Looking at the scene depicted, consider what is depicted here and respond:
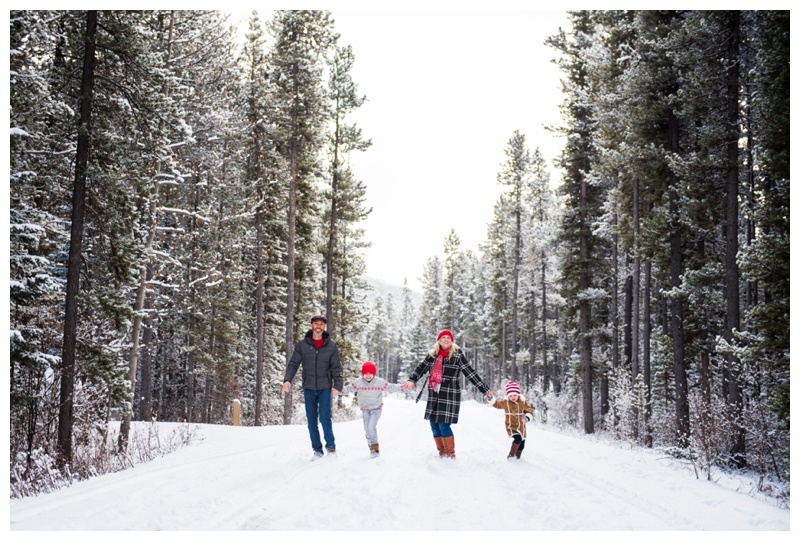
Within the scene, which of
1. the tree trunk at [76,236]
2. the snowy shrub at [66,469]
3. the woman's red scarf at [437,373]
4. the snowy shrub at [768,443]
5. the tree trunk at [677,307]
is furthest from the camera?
Answer: the tree trunk at [677,307]

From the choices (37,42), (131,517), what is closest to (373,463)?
(131,517)

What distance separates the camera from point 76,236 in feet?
28.5

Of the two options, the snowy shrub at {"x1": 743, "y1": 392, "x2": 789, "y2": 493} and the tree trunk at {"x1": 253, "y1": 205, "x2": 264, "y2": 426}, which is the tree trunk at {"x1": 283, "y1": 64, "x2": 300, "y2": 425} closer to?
the tree trunk at {"x1": 253, "y1": 205, "x2": 264, "y2": 426}

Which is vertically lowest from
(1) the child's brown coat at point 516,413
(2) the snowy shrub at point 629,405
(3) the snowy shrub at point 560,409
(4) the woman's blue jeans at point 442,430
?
(3) the snowy shrub at point 560,409

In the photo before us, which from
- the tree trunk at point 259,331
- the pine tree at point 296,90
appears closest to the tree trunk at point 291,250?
the pine tree at point 296,90

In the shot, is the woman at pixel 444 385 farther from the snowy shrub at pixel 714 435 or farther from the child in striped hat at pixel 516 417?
the snowy shrub at pixel 714 435

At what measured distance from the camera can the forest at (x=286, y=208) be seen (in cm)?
795

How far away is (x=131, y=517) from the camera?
15.6 feet

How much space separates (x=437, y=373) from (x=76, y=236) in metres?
6.47

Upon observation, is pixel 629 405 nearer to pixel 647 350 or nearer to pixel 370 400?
pixel 647 350

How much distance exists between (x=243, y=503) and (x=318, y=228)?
23757 millimetres

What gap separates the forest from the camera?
7.95 m

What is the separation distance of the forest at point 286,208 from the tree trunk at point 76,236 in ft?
0.12
